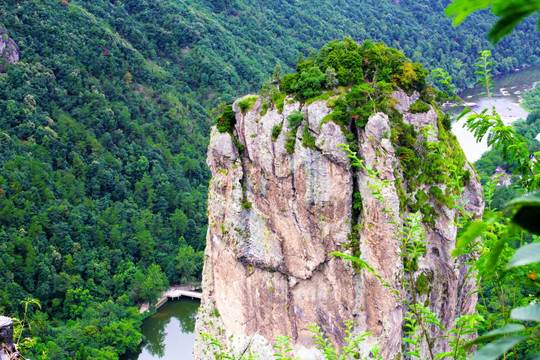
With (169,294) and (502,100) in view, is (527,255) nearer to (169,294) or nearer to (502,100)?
(169,294)

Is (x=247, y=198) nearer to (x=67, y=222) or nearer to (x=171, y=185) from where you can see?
(x=67, y=222)

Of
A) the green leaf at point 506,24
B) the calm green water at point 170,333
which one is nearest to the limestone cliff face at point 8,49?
the calm green water at point 170,333

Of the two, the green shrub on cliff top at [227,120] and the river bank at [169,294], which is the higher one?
the green shrub on cliff top at [227,120]

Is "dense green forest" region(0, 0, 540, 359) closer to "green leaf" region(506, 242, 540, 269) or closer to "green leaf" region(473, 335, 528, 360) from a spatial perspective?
"green leaf" region(473, 335, 528, 360)

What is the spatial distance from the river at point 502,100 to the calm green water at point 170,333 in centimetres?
3042

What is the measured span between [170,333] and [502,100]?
53734mm

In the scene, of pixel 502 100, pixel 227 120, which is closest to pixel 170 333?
pixel 227 120

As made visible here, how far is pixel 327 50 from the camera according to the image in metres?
16.7

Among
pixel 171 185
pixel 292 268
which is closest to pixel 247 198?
pixel 292 268

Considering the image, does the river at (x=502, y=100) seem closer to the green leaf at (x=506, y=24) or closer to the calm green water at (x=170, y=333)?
the calm green water at (x=170, y=333)

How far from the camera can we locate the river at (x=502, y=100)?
5478cm

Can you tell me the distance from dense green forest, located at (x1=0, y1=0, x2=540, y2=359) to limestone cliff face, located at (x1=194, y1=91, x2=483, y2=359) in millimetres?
16315

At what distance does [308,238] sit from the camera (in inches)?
638

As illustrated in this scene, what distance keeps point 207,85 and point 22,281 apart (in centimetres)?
3644
